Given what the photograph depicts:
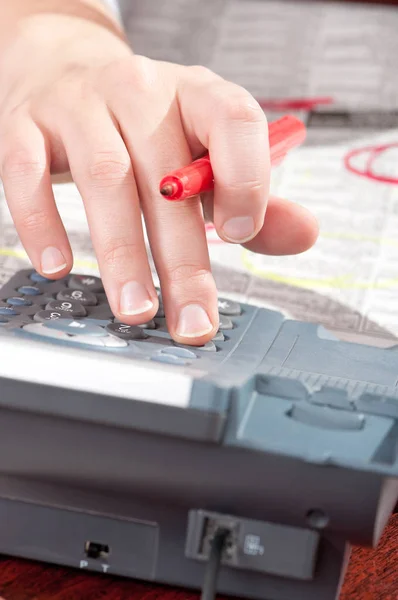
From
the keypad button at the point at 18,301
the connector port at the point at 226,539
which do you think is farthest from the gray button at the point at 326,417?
the keypad button at the point at 18,301

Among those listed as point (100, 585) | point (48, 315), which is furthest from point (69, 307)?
point (100, 585)

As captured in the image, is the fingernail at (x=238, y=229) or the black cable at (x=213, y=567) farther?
the fingernail at (x=238, y=229)

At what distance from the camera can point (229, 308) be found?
0.46 m

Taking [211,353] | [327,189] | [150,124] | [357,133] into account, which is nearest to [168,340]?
[211,353]

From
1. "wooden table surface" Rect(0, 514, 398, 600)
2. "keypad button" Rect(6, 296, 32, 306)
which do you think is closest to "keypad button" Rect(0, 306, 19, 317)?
"keypad button" Rect(6, 296, 32, 306)

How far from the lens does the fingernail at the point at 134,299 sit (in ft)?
1.41

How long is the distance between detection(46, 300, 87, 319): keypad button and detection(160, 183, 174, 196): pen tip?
69mm

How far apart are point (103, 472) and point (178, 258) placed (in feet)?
0.45

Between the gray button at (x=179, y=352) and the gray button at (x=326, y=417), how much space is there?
2.2 inches

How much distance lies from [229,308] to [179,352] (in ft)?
0.25

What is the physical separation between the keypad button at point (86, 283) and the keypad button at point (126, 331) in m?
0.05

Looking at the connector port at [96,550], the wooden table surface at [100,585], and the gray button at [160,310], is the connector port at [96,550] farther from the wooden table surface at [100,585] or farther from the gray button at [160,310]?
the gray button at [160,310]

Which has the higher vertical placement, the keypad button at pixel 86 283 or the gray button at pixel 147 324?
the keypad button at pixel 86 283

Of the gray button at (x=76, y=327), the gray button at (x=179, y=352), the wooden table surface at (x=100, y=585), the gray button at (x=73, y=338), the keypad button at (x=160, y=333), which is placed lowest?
the wooden table surface at (x=100, y=585)
